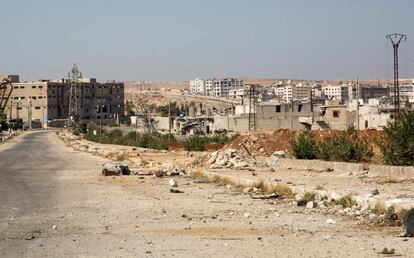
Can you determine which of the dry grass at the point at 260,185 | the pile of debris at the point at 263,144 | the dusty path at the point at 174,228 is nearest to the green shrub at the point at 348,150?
the dry grass at the point at 260,185

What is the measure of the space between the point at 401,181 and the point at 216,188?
5.45 m

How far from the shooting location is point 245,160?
1249 inches

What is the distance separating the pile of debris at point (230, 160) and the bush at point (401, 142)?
6.98 metres

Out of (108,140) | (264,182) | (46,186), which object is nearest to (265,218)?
(264,182)

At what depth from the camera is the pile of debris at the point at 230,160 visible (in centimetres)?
3052

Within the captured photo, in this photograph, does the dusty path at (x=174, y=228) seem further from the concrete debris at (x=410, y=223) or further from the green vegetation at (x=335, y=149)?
the green vegetation at (x=335, y=149)

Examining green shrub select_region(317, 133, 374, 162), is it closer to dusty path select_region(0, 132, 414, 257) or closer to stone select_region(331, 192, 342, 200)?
dusty path select_region(0, 132, 414, 257)

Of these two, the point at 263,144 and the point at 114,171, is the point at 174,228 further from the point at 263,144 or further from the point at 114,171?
the point at 263,144

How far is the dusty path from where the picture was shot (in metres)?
10.2

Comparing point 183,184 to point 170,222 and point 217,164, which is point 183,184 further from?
point 170,222

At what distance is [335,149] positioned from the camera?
28547 mm

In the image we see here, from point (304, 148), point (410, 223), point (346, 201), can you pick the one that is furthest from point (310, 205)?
point (304, 148)

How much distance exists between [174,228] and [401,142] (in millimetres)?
12572

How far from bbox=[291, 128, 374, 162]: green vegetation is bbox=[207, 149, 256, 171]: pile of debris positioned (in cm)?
216
